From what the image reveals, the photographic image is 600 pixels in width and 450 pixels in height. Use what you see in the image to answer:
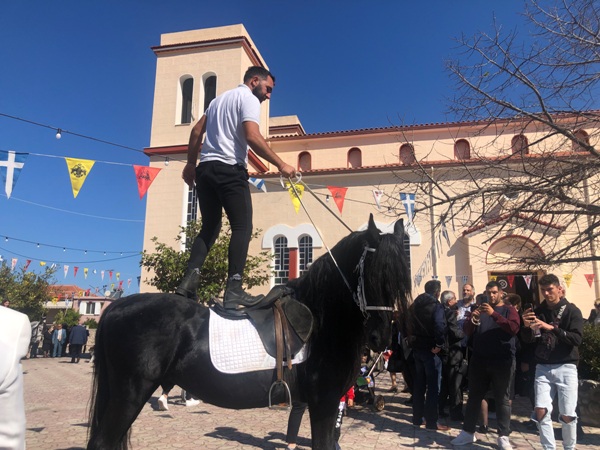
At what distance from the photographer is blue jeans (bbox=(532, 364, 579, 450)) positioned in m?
5.08

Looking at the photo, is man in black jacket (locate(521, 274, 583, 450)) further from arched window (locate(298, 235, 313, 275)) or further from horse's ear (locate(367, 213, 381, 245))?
arched window (locate(298, 235, 313, 275))

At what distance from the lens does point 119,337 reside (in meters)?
2.86

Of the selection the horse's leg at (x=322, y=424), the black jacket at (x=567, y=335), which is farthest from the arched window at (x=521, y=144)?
the horse's leg at (x=322, y=424)

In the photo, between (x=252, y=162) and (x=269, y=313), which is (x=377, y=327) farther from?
(x=252, y=162)

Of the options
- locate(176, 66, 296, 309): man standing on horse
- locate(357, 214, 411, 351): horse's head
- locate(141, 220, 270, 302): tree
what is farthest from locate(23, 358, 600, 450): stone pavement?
locate(141, 220, 270, 302): tree

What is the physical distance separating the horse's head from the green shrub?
246 inches

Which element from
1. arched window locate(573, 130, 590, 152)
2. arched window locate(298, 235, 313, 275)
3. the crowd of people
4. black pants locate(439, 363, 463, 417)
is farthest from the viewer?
arched window locate(298, 235, 313, 275)

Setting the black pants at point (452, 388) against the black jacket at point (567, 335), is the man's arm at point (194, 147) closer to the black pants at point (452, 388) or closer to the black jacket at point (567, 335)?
the black jacket at point (567, 335)

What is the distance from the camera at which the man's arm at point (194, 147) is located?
3.72 m

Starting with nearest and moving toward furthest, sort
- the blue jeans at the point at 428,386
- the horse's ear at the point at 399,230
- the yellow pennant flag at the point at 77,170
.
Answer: the horse's ear at the point at 399,230, the blue jeans at the point at 428,386, the yellow pennant flag at the point at 77,170

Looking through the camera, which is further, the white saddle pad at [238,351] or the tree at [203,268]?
the tree at [203,268]

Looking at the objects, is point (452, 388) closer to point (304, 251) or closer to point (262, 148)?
point (262, 148)

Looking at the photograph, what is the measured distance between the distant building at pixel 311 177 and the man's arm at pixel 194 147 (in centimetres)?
1250

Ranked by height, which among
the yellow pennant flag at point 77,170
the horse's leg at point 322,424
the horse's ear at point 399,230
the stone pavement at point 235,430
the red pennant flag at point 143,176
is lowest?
the stone pavement at point 235,430
